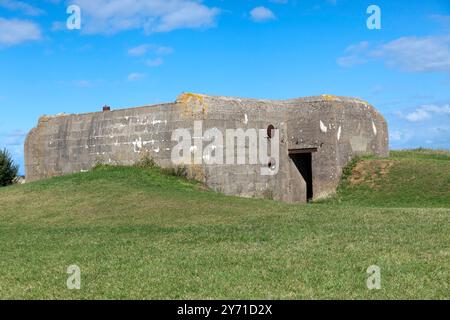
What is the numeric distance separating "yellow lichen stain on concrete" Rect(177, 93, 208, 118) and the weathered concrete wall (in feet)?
0.11

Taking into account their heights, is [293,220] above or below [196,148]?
below

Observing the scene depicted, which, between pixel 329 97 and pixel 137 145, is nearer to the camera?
pixel 137 145

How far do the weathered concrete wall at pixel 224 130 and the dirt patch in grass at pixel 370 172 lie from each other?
0.59 m

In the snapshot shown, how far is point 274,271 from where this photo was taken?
8.16m

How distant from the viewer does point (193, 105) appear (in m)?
19.8

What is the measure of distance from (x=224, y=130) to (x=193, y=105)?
1.41 m

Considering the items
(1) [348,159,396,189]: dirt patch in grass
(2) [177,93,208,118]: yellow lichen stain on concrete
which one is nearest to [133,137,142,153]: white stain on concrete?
(2) [177,93,208,118]: yellow lichen stain on concrete

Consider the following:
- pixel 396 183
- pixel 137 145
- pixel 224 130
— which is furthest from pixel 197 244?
pixel 396 183

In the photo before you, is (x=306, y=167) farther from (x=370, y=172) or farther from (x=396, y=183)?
(x=396, y=183)

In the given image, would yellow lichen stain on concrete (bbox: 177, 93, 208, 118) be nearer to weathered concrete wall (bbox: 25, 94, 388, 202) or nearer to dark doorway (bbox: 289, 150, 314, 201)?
weathered concrete wall (bbox: 25, 94, 388, 202)

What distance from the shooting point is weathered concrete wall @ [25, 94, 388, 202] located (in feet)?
66.4

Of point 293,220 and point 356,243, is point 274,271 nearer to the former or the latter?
point 356,243
